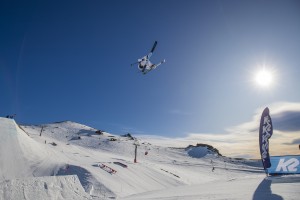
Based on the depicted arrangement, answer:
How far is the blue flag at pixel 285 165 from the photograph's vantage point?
57.4ft

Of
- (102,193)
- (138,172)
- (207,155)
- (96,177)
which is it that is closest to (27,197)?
(102,193)

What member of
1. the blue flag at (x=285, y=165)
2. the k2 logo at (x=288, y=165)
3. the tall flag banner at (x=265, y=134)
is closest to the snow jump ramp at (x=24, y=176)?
the tall flag banner at (x=265, y=134)

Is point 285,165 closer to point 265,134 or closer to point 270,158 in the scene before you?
point 270,158

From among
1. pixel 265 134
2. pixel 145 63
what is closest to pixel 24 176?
pixel 145 63

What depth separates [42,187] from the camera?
43.4 feet

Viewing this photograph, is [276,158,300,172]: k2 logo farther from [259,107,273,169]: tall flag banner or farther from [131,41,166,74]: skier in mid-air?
[131,41,166,74]: skier in mid-air

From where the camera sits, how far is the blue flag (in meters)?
17.5

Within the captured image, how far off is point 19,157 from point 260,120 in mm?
22933

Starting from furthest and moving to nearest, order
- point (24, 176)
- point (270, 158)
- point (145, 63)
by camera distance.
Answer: point (145, 63) → point (24, 176) → point (270, 158)

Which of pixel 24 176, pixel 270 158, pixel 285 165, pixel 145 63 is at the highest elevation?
pixel 145 63

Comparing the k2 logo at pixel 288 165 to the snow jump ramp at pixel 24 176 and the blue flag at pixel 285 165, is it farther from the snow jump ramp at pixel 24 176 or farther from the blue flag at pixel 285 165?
the snow jump ramp at pixel 24 176

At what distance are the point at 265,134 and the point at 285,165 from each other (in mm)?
2648

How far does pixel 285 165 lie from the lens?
59.3ft

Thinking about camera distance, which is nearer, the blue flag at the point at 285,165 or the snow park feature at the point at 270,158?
the blue flag at the point at 285,165
